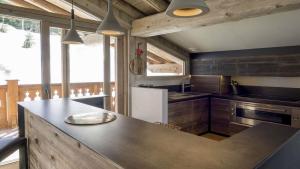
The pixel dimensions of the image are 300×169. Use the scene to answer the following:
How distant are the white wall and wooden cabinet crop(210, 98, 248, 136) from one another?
676 mm

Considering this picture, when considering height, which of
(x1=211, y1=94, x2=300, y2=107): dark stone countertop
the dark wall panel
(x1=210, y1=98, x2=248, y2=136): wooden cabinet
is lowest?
(x1=210, y1=98, x2=248, y2=136): wooden cabinet

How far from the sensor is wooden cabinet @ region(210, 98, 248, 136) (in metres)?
3.97

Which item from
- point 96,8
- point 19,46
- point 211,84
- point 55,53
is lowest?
point 211,84

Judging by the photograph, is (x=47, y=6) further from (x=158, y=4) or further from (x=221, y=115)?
(x=221, y=115)

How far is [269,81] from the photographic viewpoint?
401 centimetres

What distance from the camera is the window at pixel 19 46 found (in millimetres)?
3111

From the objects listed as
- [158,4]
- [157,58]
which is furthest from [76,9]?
[157,58]

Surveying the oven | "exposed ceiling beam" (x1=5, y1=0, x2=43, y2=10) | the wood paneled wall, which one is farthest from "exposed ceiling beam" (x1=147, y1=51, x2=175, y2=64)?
"exposed ceiling beam" (x1=5, y1=0, x2=43, y2=10)

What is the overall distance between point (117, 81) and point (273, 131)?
297cm

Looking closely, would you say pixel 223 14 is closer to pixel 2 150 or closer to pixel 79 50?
pixel 79 50

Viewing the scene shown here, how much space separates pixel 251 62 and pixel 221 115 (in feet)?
3.74

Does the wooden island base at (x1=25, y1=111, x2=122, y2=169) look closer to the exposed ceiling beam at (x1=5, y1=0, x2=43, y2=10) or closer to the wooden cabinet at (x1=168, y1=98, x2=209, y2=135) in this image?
the exposed ceiling beam at (x1=5, y1=0, x2=43, y2=10)

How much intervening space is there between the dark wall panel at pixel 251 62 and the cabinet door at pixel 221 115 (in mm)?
599

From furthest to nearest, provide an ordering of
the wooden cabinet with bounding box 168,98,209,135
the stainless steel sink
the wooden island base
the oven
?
the wooden cabinet with bounding box 168,98,209,135 < the oven < the stainless steel sink < the wooden island base
